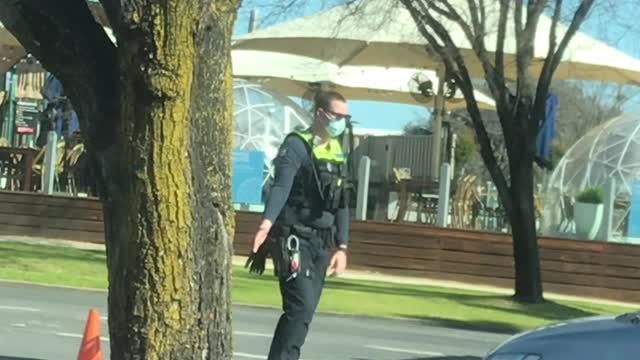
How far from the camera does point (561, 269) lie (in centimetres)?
2031

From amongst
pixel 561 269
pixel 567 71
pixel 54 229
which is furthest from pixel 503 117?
pixel 54 229

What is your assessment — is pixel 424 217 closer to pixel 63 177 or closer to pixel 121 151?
pixel 63 177

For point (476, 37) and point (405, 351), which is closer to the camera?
point (405, 351)

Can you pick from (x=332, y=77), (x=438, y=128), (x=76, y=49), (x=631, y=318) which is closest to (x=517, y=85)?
(x=438, y=128)

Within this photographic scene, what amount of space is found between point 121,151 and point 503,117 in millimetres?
13366

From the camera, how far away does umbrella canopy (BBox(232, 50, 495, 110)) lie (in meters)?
25.4

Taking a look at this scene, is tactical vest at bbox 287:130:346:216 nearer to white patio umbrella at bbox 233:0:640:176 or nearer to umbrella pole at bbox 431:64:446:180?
white patio umbrella at bbox 233:0:640:176

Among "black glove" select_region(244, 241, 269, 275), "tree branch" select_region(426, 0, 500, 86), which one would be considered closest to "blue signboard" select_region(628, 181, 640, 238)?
"tree branch" select_region(426, 0, 500, 86)

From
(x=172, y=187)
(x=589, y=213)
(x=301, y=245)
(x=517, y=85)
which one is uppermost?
(x=517, y=85)

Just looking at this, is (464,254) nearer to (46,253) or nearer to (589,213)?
(589,213)

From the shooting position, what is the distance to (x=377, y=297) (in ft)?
54.0

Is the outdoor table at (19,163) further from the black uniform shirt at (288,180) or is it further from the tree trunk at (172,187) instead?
the tree trunk at (172,187)

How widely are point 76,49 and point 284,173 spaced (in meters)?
3.17

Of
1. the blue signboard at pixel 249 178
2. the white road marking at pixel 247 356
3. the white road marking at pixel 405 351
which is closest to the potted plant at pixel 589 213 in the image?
the blue signboard at pixel 249 178
